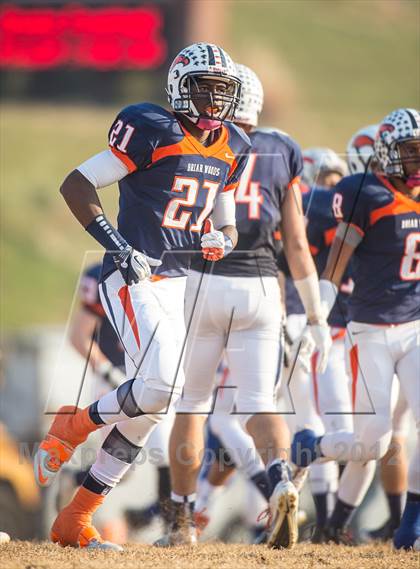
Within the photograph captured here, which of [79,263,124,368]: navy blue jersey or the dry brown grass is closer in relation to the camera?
the dry brown grass

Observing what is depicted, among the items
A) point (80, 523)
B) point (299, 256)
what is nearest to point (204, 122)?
point (299, 256)

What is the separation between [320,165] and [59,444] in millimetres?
3389

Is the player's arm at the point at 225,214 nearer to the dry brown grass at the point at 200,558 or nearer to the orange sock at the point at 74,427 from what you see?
the orange sock at the point at 74,427

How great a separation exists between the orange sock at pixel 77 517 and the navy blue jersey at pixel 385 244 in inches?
72.2

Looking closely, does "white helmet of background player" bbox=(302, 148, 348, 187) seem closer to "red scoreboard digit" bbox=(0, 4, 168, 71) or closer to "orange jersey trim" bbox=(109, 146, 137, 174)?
"orange jersey trim" bbox=(109, 146, 137, 174)

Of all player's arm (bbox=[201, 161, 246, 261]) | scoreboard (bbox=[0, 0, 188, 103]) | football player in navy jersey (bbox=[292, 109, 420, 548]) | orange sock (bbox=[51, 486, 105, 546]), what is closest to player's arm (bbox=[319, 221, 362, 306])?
football player in navy jersey (bbox=[292, 109, 420, 548])

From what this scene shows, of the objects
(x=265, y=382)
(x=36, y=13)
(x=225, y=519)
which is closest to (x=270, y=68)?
(x=36, y=13)

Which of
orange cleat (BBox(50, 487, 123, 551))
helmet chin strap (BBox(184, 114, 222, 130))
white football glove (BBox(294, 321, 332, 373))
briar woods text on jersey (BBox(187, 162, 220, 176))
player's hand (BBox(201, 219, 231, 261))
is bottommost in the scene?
orange cleat (BBox(50, 487, 123, 551))

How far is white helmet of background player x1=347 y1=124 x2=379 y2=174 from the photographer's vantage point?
712cm

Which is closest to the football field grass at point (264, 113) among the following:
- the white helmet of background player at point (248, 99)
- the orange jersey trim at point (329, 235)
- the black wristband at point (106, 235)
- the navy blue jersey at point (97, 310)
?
the navy blue jersey at point (97, 310)

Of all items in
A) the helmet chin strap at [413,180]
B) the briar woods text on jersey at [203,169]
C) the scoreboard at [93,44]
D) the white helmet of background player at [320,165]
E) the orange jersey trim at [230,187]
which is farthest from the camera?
the scoreboard at [93,44]

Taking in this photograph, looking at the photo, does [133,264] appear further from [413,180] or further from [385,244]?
[413,180]

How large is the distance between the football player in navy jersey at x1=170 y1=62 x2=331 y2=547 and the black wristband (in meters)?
0.92

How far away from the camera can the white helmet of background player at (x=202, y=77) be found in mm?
5051
